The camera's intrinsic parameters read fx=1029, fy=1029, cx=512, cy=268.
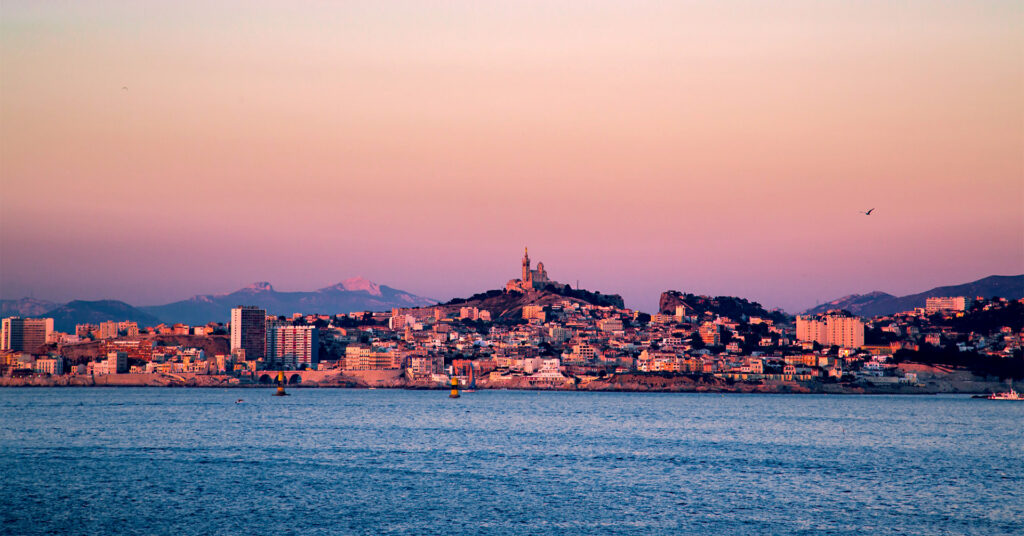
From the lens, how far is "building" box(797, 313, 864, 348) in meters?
162

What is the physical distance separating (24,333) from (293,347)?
202 ft

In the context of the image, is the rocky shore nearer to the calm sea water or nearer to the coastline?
the coastline

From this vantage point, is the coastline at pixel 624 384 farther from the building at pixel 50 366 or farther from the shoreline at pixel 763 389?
the building at pixel 50 366

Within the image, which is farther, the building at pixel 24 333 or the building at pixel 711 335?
the building at pixel 24 333

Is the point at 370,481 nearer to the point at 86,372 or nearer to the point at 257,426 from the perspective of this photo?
the point at 257,426

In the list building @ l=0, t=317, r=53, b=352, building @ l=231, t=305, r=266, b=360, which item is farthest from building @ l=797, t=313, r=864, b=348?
building @ l=0, t=317, r=53, b=352

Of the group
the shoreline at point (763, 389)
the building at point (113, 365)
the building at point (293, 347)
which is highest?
the building at point (293, 347)

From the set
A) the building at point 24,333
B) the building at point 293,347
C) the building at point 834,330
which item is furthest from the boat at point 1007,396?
the building at point 24,333

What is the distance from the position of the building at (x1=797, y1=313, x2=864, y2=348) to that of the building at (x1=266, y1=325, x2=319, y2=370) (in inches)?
3164

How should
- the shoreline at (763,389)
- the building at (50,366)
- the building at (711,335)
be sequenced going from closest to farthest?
the shoreline at (763,389)
the building at (50,366)
the building at (711,335)

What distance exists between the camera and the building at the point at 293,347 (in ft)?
517

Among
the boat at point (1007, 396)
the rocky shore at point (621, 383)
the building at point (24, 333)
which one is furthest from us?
the building at point (24, 333)

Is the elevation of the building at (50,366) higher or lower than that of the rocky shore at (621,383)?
higher

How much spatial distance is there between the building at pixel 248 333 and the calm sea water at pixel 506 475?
301 ft
